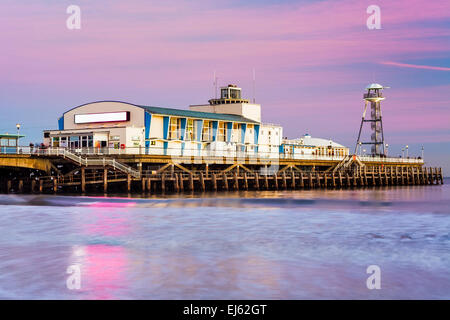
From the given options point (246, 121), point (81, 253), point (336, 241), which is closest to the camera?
point (81, 253)

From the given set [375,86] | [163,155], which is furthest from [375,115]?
[163,155]

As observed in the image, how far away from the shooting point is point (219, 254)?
20.9 meters

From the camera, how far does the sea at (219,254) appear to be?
15.4 m

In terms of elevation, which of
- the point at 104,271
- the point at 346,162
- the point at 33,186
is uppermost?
the point at 346,162

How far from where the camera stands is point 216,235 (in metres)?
26.1

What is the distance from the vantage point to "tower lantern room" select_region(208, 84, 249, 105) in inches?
3485

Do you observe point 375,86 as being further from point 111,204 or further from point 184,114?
point 111,204

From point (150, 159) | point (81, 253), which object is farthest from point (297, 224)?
point (150, 159)

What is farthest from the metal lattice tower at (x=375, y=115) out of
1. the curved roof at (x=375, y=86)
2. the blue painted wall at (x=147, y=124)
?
the blue painted wall at (x=147, y=124)

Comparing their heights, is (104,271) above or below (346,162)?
below

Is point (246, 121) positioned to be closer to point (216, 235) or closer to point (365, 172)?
point (365, 172)

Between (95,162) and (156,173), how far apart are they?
6.70 meters
